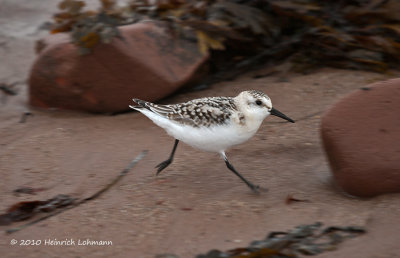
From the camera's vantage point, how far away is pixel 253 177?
17.4 ft

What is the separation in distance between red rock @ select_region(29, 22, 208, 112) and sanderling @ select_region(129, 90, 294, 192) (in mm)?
1878

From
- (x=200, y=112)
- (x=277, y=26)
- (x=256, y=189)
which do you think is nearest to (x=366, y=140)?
(x=256, y=189)

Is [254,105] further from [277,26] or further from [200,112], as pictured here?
[277,26]

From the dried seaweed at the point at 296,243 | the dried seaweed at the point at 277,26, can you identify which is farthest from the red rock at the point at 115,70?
the dried seaweed at the point at 296,243

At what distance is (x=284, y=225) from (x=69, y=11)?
4.72 metres

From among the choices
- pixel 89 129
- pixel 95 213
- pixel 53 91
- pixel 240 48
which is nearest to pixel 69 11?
pixel 53 91

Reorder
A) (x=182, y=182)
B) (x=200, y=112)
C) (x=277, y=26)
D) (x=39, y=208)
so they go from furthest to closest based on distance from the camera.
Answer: (x=277, y=26) < (x=182, y=182) < (x=200, y=112) < (x=39, y=208)

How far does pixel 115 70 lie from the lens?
6965 mm

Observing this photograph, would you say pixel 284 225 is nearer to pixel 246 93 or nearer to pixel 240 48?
pixel 246 93

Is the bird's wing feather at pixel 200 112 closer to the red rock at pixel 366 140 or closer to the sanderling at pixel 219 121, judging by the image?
the sanderling at pixel 219 121

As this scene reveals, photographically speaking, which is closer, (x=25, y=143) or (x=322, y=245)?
(x=322, y=245)

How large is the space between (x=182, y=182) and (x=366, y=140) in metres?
1.86

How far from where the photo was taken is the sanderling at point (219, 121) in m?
4.98

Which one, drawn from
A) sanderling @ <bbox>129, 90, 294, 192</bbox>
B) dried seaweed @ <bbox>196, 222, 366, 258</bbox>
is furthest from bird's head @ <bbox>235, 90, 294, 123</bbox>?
dried seaweed @ <bbox>196, 222, 366, 258</bbox>
